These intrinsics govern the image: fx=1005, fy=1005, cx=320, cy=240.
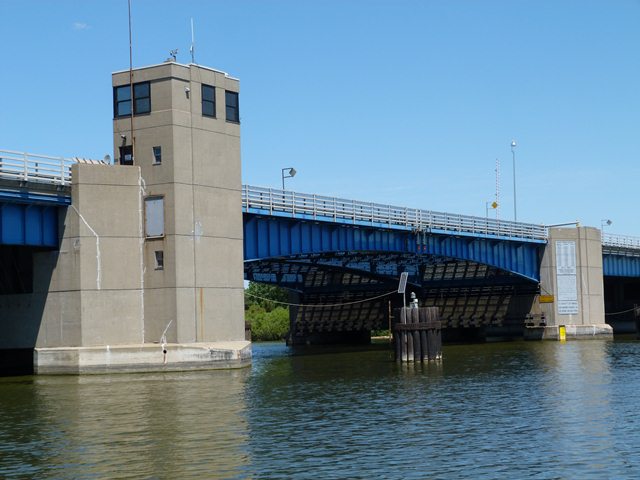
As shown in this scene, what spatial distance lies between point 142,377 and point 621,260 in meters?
75.9

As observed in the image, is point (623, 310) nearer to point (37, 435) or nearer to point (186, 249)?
point (186, 249)

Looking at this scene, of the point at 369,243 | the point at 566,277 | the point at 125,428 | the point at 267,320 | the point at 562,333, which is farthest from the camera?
the point at 267,320

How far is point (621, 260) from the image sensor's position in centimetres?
11419

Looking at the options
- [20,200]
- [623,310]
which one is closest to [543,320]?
[623,310]

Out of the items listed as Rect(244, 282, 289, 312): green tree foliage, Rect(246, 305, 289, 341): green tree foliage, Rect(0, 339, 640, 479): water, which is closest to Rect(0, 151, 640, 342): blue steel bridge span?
Rect(0, 339, 640, 479): water

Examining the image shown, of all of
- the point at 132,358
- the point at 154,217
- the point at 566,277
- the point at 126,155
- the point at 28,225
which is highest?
the point at 126,155

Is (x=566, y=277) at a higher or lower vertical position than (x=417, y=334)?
higher

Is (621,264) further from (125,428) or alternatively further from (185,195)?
(125,428)

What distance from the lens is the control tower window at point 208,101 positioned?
5928 cm

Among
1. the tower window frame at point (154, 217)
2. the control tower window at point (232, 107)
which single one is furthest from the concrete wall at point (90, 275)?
the control tower window at point (232, 107)

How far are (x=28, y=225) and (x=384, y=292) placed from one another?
60267 mm

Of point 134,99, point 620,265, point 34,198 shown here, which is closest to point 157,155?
→ point 134,99

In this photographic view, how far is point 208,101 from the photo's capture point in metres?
59.6

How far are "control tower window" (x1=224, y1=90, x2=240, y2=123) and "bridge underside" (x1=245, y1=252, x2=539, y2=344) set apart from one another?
102 ft
